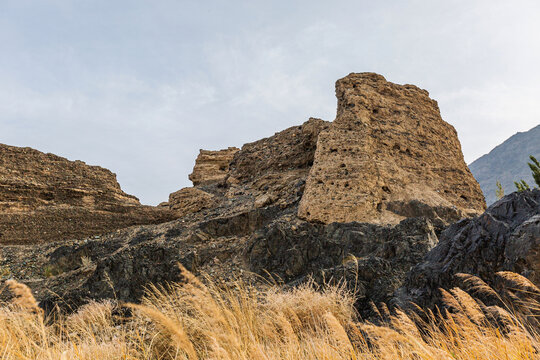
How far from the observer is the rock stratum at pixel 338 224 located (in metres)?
4.97

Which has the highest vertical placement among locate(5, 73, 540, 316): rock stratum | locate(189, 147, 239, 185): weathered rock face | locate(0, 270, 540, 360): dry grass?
locate(189, 147, 239, 185): weathered rock face

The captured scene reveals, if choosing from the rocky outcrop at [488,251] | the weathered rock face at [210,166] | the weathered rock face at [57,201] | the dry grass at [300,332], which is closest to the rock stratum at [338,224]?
the rocky outcrop at [488,251]

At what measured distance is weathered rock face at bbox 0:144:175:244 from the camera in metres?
16.9

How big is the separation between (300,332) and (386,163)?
33.7 feet

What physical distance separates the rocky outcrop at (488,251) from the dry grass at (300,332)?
0.63 feet

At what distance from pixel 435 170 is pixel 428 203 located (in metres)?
2.33

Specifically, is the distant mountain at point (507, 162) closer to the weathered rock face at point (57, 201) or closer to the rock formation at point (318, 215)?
the rock formation at point (318, 215)

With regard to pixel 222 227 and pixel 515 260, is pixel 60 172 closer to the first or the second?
pixel 222 227

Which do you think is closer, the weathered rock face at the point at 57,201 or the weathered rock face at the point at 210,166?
the weathered rock face at the point at 57,201

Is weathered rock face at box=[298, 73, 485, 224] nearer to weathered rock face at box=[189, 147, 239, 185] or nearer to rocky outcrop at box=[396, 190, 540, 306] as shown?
rocky outcrop at box=[396, 190, 540, 306]

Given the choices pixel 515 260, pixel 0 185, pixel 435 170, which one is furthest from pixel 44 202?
pixel 515 260

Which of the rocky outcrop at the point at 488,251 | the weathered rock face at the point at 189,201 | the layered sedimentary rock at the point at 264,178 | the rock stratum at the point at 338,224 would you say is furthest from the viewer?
the weathered rock face at the point at 189,201

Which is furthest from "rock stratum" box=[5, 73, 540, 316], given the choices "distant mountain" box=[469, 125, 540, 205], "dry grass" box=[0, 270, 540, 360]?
"distant mountain" box=[469, 125, 540, 205]

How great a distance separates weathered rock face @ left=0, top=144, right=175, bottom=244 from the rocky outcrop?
1495 centimetres
